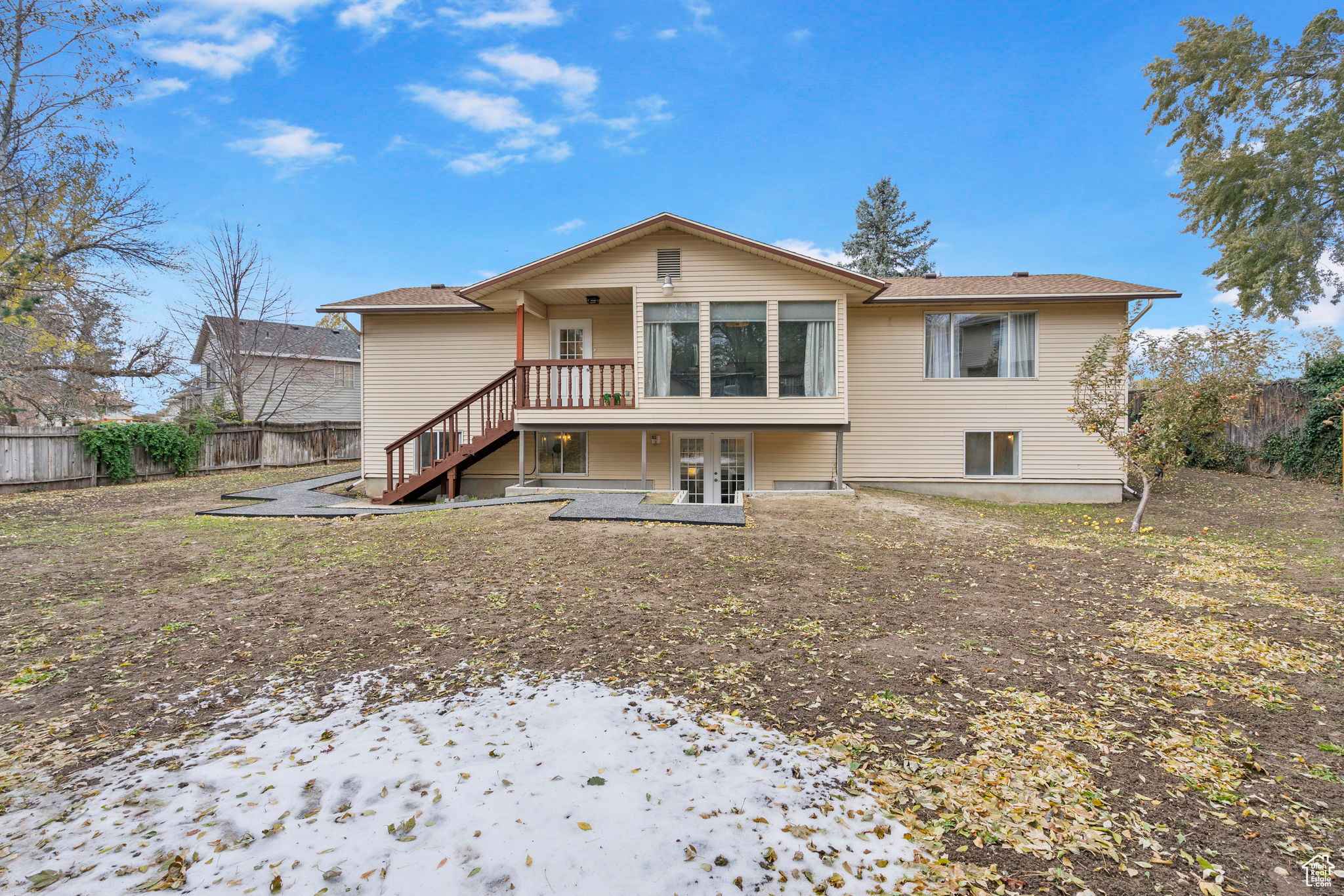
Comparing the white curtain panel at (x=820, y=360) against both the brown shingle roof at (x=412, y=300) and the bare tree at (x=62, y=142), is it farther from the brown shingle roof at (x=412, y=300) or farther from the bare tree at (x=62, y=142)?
the bare tree at (x=62, y=142)

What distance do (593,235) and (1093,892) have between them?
1097 centimetres

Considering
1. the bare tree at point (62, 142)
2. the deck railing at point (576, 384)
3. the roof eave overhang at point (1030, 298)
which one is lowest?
the deck railing at point (576, 384)

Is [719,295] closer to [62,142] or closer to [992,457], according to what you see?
[992,457]

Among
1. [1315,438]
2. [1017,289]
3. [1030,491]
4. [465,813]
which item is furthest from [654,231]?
[1315,438]

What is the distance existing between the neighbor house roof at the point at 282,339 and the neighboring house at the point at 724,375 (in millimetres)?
10533

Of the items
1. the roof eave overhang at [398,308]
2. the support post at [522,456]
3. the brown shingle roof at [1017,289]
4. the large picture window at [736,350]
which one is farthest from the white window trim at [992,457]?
the roof eave overhang at [398,308]

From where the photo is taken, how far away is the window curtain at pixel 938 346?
41.3 feet

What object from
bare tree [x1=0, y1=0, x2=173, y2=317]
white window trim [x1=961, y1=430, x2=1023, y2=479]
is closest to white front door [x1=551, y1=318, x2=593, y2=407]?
white window trim [x1=961, y1=430, x2=1023, y2=479]

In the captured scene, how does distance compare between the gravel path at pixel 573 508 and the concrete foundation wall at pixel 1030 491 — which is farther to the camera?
the concrete foundation wall at pixel 1030 491

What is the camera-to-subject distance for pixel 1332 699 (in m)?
3.60

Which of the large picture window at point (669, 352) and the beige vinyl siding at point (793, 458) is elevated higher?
the large picture window at point (669, 352)

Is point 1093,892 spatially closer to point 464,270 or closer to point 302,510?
point 302,510

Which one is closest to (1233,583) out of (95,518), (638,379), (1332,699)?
(1332,699)

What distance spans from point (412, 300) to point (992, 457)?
12686 mm
